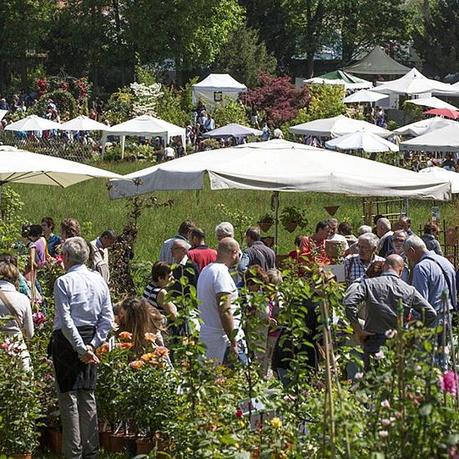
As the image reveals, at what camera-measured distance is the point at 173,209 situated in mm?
28500

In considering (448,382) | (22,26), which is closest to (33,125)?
(22,26)

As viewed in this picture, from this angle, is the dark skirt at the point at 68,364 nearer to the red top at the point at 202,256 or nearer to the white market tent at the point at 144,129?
the red top at the point at 202,256

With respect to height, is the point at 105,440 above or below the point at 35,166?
below

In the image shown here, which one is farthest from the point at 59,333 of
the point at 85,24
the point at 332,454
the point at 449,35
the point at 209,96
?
the point at 449,35

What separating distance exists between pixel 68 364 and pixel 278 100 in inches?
1947

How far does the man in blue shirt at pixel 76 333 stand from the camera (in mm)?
9031

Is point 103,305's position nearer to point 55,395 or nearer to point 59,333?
point 59,333

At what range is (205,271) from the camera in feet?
32.4

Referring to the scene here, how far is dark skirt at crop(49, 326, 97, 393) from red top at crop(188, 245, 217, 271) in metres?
3.74

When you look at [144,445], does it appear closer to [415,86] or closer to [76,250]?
[76,250]

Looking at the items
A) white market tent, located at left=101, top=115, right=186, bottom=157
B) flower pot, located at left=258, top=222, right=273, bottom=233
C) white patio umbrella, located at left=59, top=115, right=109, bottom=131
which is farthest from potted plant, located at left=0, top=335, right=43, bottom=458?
white patio umbrella, located at left=59, top=115, right=109, bottom=131

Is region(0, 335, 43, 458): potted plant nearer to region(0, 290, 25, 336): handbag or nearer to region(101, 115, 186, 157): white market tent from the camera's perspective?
region(0, 290, 25, 336): handbag

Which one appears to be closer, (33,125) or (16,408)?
(16,408)

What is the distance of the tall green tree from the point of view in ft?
216
